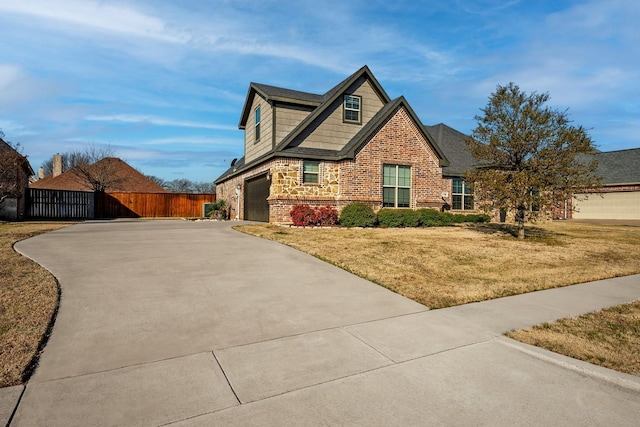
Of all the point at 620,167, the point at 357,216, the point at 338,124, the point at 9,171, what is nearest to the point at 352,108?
the point at 338,124

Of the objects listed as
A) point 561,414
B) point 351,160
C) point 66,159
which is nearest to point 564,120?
point 351,160

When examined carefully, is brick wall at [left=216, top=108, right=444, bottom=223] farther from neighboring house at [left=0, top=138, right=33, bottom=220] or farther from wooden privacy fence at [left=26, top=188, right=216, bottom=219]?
wooden privacy fence at [left=26, top=188, right=216, bottom=219]

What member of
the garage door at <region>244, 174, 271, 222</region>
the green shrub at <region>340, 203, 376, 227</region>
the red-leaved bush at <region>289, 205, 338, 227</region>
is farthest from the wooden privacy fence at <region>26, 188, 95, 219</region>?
the green shrub at <region>340, 203, 376, 227</region>

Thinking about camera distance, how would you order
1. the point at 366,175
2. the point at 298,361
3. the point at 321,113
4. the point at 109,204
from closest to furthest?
the point at 298,361 → the point at 366,175 → the point at 321,113 → the point at 109,204

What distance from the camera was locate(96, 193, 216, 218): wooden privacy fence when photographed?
29.6m

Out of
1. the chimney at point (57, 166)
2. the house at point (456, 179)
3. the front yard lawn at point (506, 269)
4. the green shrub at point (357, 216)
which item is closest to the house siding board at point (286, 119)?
the green shrub at point (357, 216)

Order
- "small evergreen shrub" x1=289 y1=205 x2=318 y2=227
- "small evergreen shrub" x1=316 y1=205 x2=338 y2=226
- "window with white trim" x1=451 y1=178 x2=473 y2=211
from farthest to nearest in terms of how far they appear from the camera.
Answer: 1. "window with white trim" x1=451 y1=178 x2=473 y2=211
2. "small evergreen shrub" x1=316 y1=205 x2=338 y2=226
3. "small evergreen shrub" x1=289 y1=205 x2=318 y2=227

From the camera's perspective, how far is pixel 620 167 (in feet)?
95.1

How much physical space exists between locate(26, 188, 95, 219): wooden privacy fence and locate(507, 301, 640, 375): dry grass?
31.0 metres

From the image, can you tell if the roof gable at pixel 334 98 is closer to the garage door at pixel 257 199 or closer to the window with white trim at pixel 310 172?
the window with white trim at pixel 310 172

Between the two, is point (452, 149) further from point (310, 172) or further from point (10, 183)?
point (10, 183)

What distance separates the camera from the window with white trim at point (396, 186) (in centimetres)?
1780

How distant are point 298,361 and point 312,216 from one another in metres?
12.0

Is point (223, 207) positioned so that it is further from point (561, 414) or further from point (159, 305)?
point (561, 414)
